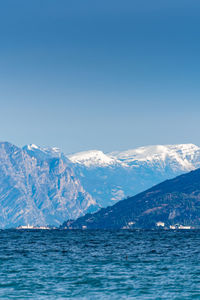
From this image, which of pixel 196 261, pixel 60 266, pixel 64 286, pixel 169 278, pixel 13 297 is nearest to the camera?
pixel 13 297

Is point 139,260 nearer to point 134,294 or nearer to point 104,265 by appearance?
point 104,265

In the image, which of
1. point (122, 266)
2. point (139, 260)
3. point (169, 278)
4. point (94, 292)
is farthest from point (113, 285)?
point (139, 260)

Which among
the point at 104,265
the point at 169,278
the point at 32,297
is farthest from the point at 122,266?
the point at 32,297

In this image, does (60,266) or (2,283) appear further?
(60,266)

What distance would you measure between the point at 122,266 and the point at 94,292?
37.6 m

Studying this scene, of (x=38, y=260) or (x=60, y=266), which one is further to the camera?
(x=38, y=260)

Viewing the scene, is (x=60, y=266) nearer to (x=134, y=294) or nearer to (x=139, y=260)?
(x=139, y=260)

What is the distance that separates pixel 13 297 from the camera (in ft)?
286

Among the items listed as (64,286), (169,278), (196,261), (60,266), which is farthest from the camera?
(196,261)

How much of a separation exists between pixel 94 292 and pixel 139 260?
182ft

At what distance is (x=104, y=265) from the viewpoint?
13175 centimetres

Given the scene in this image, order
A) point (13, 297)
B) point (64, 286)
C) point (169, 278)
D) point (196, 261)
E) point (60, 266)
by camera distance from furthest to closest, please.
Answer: point (196, 261), point (60, 266), point (169, 278), point (64, 286), point (13, 297)

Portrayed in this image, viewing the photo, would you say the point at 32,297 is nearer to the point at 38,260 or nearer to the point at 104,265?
the point at 104,265

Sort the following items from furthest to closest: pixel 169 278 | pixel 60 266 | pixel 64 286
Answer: pixel 60 266
pixel 169 278
pixel 64 286
